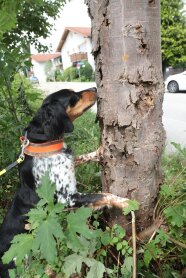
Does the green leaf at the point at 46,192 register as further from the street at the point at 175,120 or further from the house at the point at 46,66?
the house at the point at 46,66

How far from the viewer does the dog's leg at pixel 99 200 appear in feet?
7.47

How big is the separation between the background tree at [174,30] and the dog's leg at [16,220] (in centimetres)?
2698

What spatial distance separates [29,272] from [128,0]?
1686 millimetres

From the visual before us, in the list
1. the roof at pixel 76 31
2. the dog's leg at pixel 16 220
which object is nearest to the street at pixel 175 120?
the dog's leg at pixel 16 220

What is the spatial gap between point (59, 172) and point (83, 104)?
65 cm

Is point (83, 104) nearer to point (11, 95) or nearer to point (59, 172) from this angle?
point (59, 172)

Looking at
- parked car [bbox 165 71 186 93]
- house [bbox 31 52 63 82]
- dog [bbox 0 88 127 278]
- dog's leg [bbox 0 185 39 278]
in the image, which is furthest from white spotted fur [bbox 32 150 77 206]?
house [bbox 31 52 63 82]

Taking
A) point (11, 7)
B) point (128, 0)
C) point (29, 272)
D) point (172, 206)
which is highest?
point (11, 7)

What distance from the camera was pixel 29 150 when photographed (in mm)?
2787

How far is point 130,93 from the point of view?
6.69ft

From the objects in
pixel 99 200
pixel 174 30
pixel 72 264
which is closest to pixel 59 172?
pixel 99 200

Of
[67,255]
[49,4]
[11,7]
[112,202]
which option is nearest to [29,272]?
[67,255]

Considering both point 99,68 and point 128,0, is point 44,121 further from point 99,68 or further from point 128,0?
point 128,0

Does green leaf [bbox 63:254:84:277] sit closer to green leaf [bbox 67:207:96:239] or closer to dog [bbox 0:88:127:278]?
green leaf [bbox 67:207:96:239]
